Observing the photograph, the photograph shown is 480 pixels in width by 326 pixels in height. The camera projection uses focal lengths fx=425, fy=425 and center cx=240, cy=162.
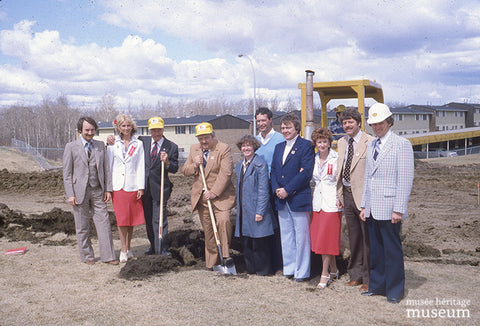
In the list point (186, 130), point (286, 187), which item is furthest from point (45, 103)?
point (286, 187)

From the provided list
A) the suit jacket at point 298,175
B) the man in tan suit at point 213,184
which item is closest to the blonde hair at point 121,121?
the man in tan suit at point 213,184

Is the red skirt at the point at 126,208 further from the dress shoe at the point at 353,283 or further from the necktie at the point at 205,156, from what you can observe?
the dress shoe at the point at 353,283

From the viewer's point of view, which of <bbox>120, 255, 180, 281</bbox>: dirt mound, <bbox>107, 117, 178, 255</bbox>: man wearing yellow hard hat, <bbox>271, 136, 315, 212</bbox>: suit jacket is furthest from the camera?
<bbox>107, 117, 178, 255</bbox>: man wearing yellow hard hat

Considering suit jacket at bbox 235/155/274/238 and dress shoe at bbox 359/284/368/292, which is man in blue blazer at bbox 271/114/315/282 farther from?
dress shoe at bbox 359/284/368/292

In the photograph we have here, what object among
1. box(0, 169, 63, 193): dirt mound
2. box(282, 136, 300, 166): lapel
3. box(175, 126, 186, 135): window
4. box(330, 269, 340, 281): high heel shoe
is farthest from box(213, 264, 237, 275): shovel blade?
box(175, 126, 186, 135): window

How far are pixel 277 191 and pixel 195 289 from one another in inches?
60.3

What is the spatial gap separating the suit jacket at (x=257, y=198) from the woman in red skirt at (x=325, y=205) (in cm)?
63

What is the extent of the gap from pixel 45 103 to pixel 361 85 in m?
79.1

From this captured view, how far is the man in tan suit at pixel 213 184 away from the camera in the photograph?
566 centimetres

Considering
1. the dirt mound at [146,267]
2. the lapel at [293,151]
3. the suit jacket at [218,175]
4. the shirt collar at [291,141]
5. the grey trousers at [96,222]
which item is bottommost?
the dirt mound at [146,267]

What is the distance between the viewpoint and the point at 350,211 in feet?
16.1

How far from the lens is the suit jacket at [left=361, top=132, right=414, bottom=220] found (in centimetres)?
427

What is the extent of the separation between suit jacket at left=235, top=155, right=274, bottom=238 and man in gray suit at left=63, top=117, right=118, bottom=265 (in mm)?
2092

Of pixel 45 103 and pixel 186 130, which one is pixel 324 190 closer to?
pixel 186 130
